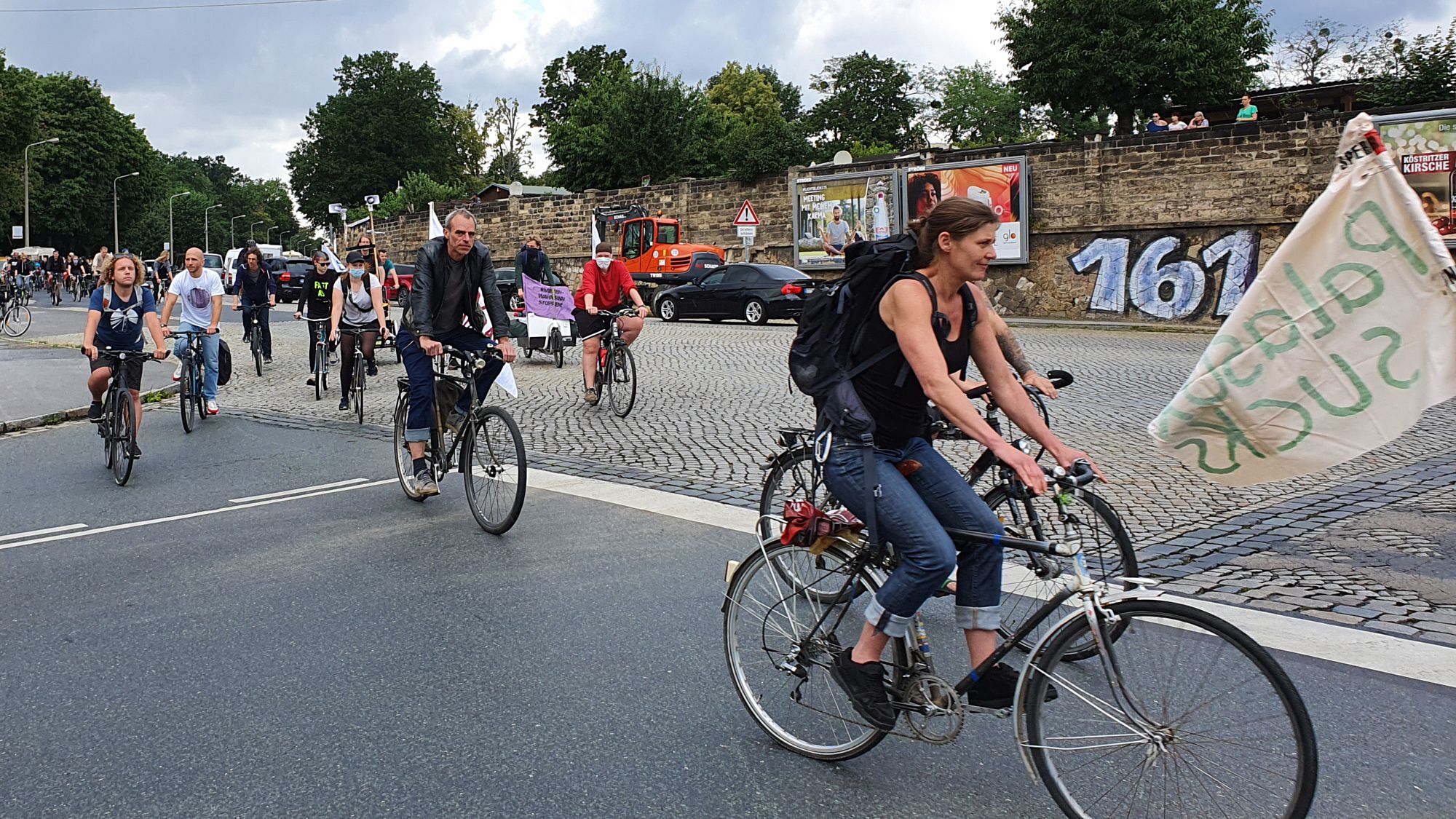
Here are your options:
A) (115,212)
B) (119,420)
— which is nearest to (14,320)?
(119,420)

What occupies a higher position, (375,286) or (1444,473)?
(375,286)

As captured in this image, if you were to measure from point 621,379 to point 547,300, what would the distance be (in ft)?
13.7

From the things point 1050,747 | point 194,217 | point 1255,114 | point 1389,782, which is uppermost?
point 194,217

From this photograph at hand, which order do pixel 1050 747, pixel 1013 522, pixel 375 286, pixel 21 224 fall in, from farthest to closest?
pixel 21 224 → pixel 375 286 → pixel 1013 522 → pixel 1050 747

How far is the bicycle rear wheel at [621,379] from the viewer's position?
12180 mm

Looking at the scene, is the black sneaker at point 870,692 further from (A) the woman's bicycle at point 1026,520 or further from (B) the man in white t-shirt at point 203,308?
(B) the man in white t-shirt at point 203,308

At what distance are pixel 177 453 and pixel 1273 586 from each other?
8.82m

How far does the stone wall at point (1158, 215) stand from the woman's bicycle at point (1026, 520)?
2349 cm

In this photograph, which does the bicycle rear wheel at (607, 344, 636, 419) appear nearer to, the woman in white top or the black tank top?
the woman in white top

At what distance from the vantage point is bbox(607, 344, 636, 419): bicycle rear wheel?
12.2m

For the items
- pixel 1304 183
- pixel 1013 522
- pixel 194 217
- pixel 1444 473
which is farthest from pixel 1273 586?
pixel 194 217

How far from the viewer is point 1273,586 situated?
5582mm

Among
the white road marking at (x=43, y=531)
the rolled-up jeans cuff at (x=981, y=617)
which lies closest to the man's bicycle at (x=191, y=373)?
the white road marking at (x=43, y=531)

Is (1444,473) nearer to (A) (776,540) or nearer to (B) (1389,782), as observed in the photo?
(B) (1389,782)
